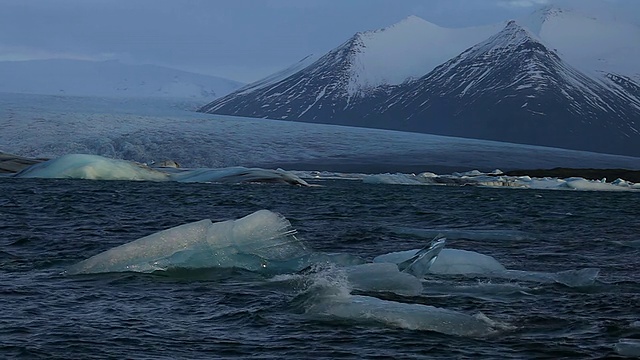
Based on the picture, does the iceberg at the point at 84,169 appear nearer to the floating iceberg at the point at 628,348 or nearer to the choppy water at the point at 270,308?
the choppy water at the point at 270,308

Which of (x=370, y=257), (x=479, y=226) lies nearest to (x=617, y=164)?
(x=479, y=226)

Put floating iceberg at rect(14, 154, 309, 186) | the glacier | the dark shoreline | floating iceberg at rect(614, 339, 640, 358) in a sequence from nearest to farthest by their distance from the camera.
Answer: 1. floating iceberg at rect(614, 339, 640, 358)
2. floating iceberg at rect(14, 154, 309, 186)
3. the glacier
4. the dark shoreline

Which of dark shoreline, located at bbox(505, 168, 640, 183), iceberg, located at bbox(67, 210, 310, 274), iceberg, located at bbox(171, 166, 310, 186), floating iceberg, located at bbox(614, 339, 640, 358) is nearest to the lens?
floating iceberg, located at bbox(614, 339, 640, 358)

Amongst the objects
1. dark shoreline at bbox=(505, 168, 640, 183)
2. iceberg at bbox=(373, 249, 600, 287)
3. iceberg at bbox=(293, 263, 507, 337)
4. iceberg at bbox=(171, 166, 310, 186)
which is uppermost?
iceberg at bbox=(293, 263, 507, 337)

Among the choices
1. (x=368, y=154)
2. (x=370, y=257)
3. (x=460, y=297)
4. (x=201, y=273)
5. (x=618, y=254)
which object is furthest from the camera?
(x=368, y=154)

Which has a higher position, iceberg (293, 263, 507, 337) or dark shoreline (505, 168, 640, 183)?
iceberg (293, 263, 507, 337)

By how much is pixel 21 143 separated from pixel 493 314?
81499mm

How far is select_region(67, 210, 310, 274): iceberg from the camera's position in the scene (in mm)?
12828

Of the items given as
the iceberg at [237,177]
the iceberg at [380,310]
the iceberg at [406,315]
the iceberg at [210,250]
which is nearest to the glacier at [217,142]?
the iceberg at [237,177]

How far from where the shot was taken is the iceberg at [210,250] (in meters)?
12.8

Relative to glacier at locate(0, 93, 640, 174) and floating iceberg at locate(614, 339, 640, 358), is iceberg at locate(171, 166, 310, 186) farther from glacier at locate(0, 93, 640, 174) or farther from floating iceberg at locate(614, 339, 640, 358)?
floating iceberg at locate(614, 339, 640, 358)

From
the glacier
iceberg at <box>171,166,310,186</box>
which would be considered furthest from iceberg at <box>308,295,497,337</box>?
the glacier

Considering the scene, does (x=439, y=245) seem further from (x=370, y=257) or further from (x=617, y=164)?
(x=617, y=164)

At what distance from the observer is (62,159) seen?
182 feet
